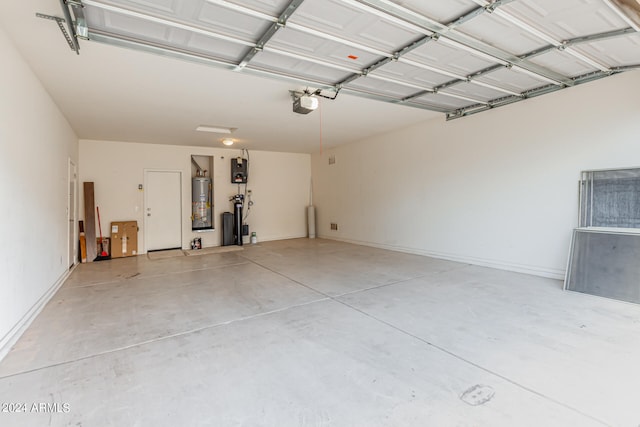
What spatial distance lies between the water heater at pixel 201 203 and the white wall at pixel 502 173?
436 centimetres

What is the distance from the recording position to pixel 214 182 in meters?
8.23

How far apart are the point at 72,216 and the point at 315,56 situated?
5667 millimetres

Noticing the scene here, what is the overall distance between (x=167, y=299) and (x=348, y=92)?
3.71 meters

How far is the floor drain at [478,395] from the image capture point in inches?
70.9

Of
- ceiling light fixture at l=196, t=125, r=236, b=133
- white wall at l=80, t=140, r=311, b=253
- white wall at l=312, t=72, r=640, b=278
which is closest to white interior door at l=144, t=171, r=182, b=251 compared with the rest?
white wall at l=80, t=140, r=311, b=253

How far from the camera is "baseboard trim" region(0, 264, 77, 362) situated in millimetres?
2441

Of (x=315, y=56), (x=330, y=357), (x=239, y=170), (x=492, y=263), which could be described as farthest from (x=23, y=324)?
(x=492, y=263)

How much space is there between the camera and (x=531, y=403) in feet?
5.82

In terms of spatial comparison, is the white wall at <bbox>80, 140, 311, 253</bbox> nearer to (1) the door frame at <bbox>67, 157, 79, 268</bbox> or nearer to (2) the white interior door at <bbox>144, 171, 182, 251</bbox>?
(2) the white interior door at <bbox>144, 171, 182, 251</bbox>

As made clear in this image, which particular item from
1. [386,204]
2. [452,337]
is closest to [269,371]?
[452,337]

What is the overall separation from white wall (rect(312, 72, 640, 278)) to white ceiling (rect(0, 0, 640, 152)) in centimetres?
35

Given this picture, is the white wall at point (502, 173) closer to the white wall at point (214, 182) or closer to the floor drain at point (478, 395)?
the white wall at point (214, 182)

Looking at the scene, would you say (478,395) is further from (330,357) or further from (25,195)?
(25,195)

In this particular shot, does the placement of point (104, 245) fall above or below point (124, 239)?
below
